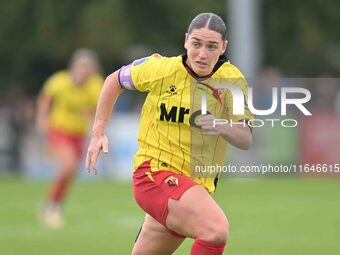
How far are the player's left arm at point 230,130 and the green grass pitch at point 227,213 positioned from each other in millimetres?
3945

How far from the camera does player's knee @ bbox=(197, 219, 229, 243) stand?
7.33 metres

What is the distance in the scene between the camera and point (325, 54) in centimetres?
3309

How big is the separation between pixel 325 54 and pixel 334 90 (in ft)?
34.9

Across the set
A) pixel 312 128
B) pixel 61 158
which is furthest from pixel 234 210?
pixel 312 128

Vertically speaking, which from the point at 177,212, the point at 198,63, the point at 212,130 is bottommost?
the point at 177,212

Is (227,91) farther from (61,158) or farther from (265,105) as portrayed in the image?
(265,105)

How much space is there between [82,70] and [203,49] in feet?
28.1

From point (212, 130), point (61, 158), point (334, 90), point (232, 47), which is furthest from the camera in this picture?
point (232, 47)

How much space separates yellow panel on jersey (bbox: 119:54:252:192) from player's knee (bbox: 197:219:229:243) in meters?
0.49

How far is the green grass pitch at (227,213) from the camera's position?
11961 millimetres

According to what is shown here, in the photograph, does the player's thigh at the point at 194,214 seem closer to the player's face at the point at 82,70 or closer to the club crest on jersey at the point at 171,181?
the club crest on jersey at the point at 171,181

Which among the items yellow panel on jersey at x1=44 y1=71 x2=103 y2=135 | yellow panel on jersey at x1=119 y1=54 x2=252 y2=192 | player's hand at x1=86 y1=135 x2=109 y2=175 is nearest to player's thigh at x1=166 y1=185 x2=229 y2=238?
yellow panel on jersey at x1=119 y1=54 x2=252 y2=192

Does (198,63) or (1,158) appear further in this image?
(1,158)

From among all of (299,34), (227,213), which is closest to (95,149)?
(227,213)
